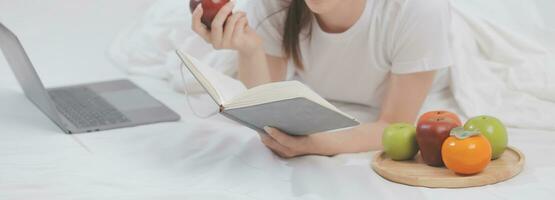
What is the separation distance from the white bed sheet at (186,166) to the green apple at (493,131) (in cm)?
6

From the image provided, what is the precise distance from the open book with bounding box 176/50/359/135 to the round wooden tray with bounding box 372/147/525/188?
112mm

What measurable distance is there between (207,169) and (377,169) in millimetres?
284

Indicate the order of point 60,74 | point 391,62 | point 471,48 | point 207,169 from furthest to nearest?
point 60,74 < point 471,48 < point 391,62 < point 207,169

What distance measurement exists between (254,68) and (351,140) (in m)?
0.29

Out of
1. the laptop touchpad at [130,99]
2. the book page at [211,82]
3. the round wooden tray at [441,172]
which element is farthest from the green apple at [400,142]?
the laptop touchpad at [130,99]

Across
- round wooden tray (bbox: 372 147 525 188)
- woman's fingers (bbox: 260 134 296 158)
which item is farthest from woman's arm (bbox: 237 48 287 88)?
round wooden tray (bbox: 372 147 525 188)

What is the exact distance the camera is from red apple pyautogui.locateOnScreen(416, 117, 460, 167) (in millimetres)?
1547

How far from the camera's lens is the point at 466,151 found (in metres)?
1.48

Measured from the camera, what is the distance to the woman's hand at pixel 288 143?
1.63m

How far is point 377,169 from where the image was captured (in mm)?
1585

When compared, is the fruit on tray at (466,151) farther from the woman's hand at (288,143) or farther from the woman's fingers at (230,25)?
the woman's fingers at (230,25)

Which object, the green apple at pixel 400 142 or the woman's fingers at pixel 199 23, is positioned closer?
the green apple at pixel 400 142

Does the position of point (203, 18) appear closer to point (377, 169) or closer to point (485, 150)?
point (377, 169)

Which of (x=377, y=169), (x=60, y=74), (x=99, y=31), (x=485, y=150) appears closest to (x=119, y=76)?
(x=60, y=74)
